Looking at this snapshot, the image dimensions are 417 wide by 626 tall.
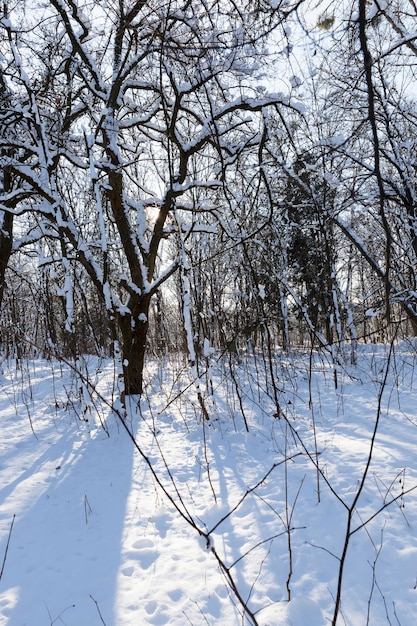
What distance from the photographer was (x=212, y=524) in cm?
248

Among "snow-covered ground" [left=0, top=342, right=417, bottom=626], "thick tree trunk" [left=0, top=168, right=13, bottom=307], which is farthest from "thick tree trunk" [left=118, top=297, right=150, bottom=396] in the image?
"thick tree trunk" [left=0, top=168, right=13, bottom=307]

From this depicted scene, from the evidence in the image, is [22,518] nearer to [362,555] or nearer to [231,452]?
[231,452]

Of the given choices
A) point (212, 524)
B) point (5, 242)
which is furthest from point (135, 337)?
point (5, 242)

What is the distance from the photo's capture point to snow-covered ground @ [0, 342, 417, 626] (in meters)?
1.74

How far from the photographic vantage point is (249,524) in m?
2.44

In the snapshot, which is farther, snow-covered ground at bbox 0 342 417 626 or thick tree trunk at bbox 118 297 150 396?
thick tree trunk at bbox 118 297 150 396

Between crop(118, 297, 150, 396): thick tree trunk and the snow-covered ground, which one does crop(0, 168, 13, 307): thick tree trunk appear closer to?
crop(118, 297, 150, 396): thick tree trunk

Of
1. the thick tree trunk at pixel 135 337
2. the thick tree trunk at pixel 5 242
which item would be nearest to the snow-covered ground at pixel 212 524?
the thick tree trunk at pixel 135 337

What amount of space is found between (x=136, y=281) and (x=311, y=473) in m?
3.84

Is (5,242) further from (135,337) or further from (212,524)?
(212,524)

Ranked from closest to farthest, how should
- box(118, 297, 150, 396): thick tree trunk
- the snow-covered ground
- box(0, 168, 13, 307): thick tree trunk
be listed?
the snow-covered ground
box(118, 297, 150, 396): thick tree trunk
box(0, 168, 13, 307): thick tree trunk

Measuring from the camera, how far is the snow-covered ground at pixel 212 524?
68.3 inches

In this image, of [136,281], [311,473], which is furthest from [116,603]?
[136,281]

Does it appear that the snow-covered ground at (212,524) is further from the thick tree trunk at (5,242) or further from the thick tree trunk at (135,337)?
the thick tree trunk at (5,242)
